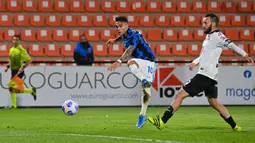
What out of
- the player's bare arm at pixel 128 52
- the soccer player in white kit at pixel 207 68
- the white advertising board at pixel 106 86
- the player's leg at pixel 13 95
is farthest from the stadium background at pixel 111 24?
the soccer player in white kit at pixel 207 68

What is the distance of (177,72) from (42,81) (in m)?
4.33

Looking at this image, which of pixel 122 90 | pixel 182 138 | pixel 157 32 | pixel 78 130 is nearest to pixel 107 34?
pixel 157 32

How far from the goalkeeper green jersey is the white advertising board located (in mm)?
366

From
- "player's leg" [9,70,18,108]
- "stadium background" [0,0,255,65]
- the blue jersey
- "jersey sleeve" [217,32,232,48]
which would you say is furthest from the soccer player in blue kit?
"stadium background" [0,0,255,65]

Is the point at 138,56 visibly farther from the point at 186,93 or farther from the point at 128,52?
the point at 186,93

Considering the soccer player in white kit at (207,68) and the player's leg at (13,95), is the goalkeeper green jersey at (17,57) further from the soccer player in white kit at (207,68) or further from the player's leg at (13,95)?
the soccer player in white kit at (207,68)

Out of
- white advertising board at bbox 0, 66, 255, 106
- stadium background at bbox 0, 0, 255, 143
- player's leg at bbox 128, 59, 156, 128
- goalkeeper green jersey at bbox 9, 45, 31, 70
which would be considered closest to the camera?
player's leg at bbox 128, 59, 156, 128

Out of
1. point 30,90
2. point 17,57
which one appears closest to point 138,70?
point 30,90

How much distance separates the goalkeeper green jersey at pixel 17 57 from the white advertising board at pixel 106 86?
1.20 feet

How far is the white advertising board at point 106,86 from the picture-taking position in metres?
20.9

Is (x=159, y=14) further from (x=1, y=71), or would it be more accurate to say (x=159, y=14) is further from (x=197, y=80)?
(x=197, y=80)

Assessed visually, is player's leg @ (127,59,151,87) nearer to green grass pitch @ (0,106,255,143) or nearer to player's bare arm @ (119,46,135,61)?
player's bare arm @ (119,46,135,61)

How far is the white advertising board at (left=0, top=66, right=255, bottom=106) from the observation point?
2092 cm

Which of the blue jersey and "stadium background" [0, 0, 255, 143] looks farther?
"stadium background" [0, 0, 255, 143]
